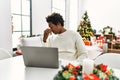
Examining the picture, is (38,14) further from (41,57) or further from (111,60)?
(41,57)

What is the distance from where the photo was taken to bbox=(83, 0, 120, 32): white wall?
7023mm

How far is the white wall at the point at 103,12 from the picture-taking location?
23.0 ft

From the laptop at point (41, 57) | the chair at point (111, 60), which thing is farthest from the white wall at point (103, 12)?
the laptop at point (41, 57)

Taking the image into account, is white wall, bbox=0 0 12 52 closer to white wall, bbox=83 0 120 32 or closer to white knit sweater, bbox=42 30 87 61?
white knit sweater, bbox=42 30 87 61

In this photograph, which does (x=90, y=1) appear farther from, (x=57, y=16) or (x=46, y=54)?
(x=46, y=54)

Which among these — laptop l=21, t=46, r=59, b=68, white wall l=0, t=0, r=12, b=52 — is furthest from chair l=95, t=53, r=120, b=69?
white wall l=0, t=0, r=12, b=52

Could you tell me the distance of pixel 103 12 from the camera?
23.8ft

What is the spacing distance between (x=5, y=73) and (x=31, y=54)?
0.28 m

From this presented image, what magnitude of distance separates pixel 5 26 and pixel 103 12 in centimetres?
469

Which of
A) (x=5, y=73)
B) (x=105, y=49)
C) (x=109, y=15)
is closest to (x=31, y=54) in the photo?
(x=5, y=73)

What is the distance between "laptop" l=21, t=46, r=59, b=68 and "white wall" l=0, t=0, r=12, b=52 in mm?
2026

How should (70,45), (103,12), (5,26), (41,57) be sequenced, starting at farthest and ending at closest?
(103,12) < (5,26) < (70,45) < (41,57)

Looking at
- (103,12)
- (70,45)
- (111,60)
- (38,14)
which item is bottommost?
(111,60)

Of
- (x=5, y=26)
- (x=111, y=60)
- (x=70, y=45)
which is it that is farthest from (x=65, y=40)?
(x=5, y=26)
